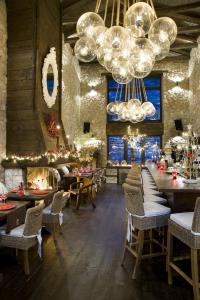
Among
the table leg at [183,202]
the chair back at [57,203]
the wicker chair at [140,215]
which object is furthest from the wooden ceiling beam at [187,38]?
the wicker chair at [140,215]

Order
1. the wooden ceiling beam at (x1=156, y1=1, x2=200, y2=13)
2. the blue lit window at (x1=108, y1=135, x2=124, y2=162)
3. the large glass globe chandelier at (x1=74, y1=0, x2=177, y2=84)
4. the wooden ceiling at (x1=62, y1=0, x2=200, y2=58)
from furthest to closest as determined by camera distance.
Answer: the blue lit window at (x1=108, y1=135, x2=124, y2=162) → the wooden ceiling at (x1=62, y1=0, x2=200, y2=58) → the wooden ceiling beam at (x1=156, y1=1, x2=200, y2=13) → the large glass globe chandelier at (x1=74, y1=0, x2=177, y2=84)

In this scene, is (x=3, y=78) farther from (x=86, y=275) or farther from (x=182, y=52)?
(x=182, y=52)

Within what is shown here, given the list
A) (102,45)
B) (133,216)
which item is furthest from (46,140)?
(133,216)

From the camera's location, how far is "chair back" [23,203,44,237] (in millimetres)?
2938

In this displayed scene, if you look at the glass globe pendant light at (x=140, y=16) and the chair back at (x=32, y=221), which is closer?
the chair back at (x=32, y=221)

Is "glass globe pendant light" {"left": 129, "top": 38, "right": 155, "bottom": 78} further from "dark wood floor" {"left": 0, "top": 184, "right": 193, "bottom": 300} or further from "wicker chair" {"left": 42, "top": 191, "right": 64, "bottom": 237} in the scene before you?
"dark wood floor" {"left": 0, "top": 184, "right": 193, "bottom": 300}

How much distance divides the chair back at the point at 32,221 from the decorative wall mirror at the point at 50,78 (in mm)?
4317

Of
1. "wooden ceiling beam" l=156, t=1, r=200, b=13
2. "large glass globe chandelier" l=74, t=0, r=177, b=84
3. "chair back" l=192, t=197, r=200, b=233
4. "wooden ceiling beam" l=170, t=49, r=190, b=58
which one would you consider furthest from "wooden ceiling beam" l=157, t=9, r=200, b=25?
"chair back" l=192, t=197, r=200, b=233

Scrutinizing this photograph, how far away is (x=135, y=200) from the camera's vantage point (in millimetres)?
2943

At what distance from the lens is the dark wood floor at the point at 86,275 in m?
2.61

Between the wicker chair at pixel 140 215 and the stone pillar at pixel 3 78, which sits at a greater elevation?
the stone pillar at pixel 3 78

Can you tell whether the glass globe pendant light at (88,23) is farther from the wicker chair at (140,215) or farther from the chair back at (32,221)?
the chair back at (32,221)

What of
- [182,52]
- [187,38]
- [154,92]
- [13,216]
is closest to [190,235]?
[13,216]

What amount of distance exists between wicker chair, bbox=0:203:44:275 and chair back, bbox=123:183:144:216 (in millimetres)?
1101
